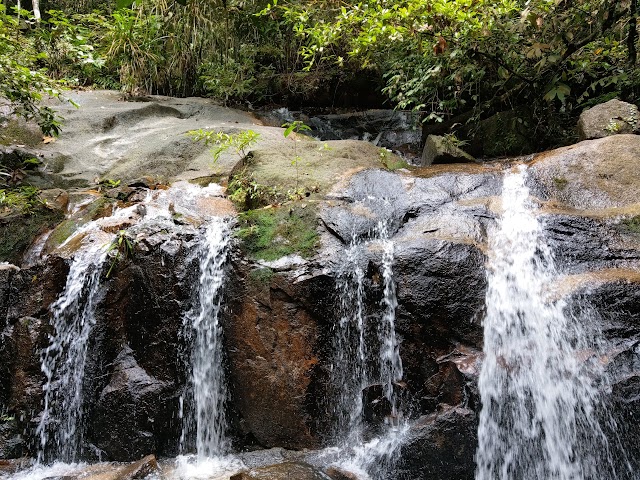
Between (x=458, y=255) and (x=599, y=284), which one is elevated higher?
(x=458, y=255)

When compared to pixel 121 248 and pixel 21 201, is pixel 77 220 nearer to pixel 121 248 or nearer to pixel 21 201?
pixel 21 201

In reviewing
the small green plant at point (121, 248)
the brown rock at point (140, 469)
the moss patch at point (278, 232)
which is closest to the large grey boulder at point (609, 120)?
the moss patch at point (278, 232)

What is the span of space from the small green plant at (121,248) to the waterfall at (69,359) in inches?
4.7

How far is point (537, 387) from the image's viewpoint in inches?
145

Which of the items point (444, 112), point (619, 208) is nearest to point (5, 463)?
point (619, 208)

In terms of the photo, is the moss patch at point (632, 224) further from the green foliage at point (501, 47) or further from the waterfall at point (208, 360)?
the waterfall at point (208, 360)

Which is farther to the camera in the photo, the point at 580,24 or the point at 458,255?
the point at 580,24

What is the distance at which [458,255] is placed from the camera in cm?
429

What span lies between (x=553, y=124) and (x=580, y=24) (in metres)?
1.47

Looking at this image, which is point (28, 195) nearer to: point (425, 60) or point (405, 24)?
point (405, 24)

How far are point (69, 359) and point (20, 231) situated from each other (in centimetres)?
191

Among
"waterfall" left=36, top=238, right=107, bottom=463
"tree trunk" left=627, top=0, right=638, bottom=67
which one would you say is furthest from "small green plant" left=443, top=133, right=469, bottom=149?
"waterfall" left=36, top=238, right=107, bottom=463

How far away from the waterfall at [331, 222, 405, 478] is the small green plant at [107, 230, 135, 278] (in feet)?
7.04

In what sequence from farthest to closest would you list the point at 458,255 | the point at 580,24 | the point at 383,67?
1. the point at 383,67
2. the point at 580,24
3. the point at 458,255
